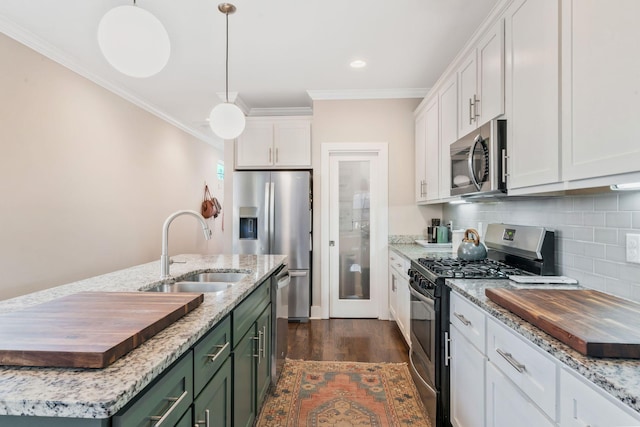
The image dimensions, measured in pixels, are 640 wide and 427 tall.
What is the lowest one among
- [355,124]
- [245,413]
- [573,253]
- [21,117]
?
[245,413]

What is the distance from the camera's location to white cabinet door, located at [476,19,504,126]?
1868 millimetres

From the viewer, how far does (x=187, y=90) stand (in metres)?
3.99

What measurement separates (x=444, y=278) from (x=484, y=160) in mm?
760

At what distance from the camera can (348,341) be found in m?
3.27

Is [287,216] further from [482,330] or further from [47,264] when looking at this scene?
[482,330]

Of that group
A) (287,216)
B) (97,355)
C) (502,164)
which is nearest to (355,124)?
(287,216)

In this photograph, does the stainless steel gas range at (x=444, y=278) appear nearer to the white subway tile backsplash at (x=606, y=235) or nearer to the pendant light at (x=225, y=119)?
the white subway tile backsplash at (x=606, y=235)

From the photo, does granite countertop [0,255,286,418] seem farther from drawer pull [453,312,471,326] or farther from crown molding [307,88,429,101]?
crown molding [307,88,429,101]

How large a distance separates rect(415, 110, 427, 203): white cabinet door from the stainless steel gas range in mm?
1276

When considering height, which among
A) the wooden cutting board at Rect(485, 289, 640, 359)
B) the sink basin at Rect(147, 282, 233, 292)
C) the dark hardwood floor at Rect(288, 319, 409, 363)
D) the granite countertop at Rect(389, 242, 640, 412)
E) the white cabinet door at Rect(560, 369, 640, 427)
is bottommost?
the dark hardwood floor at Rect(288, 319, 409, 363)

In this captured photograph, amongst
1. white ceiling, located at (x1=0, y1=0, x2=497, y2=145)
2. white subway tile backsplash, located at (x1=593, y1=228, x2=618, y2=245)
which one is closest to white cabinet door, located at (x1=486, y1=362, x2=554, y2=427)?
white subway tile backsplash, located at (x1=593, y1=228, x2=618, y2=245)

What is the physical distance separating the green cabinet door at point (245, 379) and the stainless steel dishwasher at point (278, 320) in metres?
0.46

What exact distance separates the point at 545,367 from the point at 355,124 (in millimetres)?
3361

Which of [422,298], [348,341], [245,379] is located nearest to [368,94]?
[422,298]
